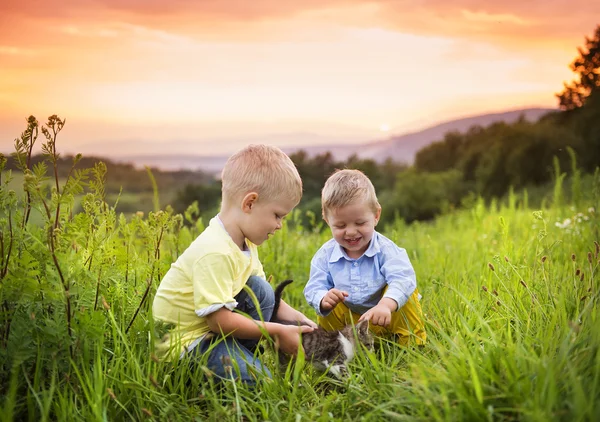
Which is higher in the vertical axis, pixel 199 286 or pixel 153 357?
pixel 199 286

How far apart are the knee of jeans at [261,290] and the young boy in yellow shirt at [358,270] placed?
1.07ft

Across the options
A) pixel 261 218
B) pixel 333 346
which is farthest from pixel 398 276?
pixel 261 218

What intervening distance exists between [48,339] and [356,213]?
189 centimetres

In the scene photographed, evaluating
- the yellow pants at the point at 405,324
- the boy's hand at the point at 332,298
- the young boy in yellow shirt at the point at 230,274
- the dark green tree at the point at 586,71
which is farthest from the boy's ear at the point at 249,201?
the dark green tree at the point at 586,71

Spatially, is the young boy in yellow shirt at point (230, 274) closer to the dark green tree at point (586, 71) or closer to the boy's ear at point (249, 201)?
the boy's ear at point (249, 201)

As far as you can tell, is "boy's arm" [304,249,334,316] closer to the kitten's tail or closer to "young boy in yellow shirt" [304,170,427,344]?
"young boy in yellow shirt" [304,170,427,344]

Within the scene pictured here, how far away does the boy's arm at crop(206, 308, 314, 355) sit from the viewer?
9.52 feet

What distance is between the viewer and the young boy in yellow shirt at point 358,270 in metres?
3.48

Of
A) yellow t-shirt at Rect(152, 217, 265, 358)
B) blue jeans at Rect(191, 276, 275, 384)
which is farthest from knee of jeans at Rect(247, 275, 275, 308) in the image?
yellow t-shirt at Rect(152, 217, 265, 358)

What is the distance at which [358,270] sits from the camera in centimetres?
371

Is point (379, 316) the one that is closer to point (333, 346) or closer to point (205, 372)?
point (333, 346)

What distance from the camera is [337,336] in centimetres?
307

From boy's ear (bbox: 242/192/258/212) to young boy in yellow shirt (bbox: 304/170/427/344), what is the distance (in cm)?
63

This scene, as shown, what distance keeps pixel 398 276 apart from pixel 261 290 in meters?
0.86
